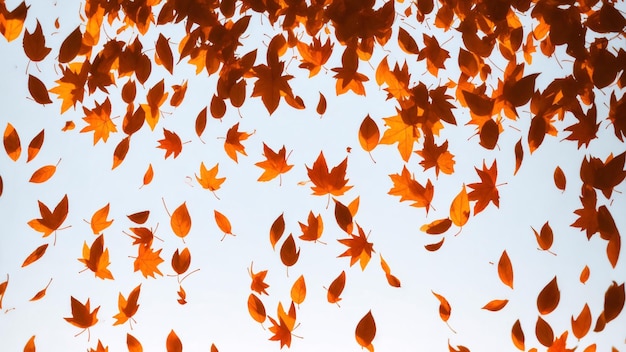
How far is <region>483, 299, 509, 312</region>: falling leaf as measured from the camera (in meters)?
0.89

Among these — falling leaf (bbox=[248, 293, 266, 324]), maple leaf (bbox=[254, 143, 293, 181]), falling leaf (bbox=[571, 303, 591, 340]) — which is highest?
maple leaf (bbox=[254, 143, 293, 181])

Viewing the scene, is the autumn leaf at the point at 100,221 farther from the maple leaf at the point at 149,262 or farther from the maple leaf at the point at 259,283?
the maple leaf at the point at 259,283

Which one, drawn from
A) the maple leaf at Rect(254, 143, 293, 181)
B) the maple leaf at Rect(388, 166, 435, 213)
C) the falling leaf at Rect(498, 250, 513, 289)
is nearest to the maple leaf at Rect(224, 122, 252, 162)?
the maple leaf at Rect(254, 143, 293, 181)

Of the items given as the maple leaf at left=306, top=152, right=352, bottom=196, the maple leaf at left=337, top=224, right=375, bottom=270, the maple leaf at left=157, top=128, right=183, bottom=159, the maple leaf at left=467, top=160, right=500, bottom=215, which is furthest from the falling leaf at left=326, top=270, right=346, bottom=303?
the maple leaf at left=157, top=128, right=183, bottom=159

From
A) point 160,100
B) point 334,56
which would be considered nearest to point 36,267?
point 160,100

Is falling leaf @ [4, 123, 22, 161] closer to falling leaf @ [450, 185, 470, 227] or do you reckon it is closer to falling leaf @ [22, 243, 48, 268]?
falling leaf @ [22, 243, 48, 268]

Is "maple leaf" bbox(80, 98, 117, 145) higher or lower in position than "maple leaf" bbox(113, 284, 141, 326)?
higher

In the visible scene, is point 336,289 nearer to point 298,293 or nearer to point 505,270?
point 298,293

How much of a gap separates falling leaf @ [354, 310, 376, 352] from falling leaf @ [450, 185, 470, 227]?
213mm

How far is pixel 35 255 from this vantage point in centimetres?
91

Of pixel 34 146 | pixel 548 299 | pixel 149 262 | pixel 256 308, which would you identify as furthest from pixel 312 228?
pixel 34 146

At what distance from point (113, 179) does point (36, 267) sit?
0.19 meters

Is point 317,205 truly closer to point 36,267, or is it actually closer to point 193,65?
point 193,65

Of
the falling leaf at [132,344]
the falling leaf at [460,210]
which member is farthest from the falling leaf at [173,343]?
the falling leaf at [460,210]
